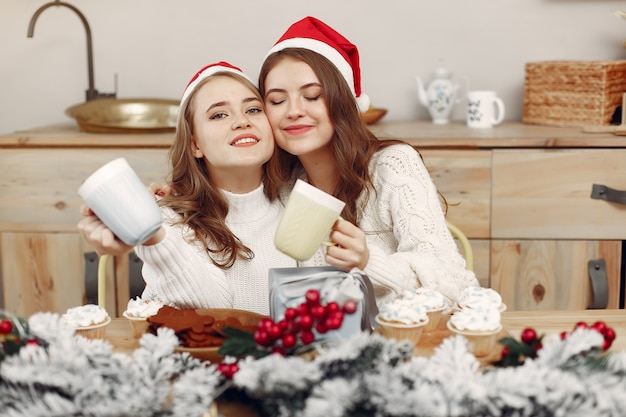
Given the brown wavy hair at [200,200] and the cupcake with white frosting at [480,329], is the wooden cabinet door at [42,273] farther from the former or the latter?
the cupcake with white frosting at [480,329]

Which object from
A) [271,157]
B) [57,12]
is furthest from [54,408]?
[57,12]

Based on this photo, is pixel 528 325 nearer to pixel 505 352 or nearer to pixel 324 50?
pixel 505 352

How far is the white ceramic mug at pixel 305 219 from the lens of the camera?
3.36 feet

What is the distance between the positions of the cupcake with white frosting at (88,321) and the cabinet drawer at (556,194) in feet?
4.65

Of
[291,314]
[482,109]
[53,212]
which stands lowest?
[53,212]

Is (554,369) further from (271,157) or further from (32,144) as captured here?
(32,144)

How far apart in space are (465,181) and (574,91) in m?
0.49

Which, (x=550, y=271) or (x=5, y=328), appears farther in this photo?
(x=550, y=271)

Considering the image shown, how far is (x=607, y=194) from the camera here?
7.30 ft

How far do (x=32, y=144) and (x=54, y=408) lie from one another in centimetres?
176

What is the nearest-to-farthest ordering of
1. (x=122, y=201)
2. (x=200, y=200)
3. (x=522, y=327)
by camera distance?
(x=122, y=201)
(x=522, y=327)
(x=200, y=200)

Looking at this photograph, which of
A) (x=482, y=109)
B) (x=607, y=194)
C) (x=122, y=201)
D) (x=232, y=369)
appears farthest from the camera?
(x=482, y=109)

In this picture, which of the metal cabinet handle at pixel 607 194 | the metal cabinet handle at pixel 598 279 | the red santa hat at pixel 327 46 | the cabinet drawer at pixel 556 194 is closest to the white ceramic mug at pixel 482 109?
the cabinet drawer at pixel 556 194

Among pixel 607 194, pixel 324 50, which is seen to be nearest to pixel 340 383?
pixel 324 50
